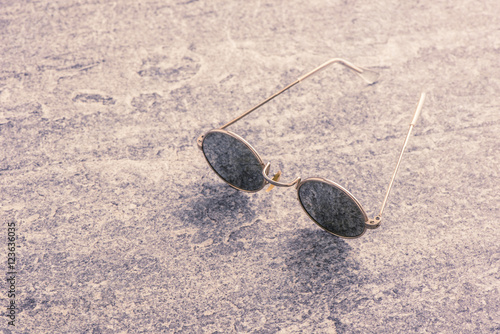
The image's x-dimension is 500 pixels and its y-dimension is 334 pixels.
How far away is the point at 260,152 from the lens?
117 cm

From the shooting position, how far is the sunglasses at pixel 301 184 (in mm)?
909

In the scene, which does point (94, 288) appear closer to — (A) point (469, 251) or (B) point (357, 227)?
(B) point (357, 227)

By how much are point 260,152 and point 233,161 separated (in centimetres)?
17

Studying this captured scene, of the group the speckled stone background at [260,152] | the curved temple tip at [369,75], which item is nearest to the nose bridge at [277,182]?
the speckled stone background at [260,152]

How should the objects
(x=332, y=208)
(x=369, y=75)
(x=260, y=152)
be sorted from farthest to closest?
(x=369, y=75)
(x=260, y=152)
(x=332, y=208)

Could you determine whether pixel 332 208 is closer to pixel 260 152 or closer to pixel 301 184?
pixel 301 184

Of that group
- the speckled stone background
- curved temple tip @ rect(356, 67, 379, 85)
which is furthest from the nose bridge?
curved temple tip @ rect(356, 67, 379, 85)

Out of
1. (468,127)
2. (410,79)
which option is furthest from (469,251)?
(410,79)

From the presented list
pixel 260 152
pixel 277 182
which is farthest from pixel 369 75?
pixel 277 182

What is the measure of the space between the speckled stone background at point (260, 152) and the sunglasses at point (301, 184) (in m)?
0.05

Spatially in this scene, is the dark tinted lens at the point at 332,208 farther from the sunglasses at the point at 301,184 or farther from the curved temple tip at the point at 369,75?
the curved temple tip at the point at 369,75

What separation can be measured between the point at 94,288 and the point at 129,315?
0.10m

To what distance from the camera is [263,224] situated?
3.35ft

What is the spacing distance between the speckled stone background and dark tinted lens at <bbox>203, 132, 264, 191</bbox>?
6 cm
